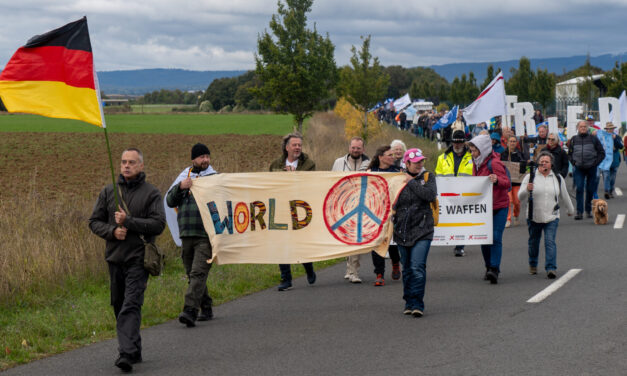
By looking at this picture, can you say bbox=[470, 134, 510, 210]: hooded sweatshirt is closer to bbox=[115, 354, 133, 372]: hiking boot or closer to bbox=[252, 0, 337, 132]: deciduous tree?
bbox=[115, 354, 133, 372]: hiking boot

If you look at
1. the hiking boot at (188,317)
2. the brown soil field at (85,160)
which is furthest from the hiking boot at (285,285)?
the brown soil field at (85,160)

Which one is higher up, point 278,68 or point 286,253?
point 278,68

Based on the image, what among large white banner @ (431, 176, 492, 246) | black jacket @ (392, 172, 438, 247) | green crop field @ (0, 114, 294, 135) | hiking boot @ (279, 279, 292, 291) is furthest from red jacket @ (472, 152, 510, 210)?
green crop field @ (0, 114, 294, 135)

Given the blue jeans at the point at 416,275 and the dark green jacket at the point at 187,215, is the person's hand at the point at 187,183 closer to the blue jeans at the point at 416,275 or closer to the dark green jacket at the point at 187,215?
the dark green jacket at the point at 187,215

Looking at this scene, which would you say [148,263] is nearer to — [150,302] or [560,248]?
[150,302]

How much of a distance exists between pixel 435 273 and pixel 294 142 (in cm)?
301

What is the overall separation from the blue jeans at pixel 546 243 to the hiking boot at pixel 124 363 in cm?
631

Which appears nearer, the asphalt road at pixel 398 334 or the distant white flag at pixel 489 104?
the asphalt road at pixel 398 334

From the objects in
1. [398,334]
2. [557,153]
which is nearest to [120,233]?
[398,334]

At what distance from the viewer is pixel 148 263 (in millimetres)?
7512

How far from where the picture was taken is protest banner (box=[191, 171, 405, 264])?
33.1ft

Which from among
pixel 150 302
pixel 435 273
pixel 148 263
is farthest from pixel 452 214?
pixel 148 263

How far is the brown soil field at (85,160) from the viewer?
23141 mm

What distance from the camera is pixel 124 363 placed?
7141 millimetres
